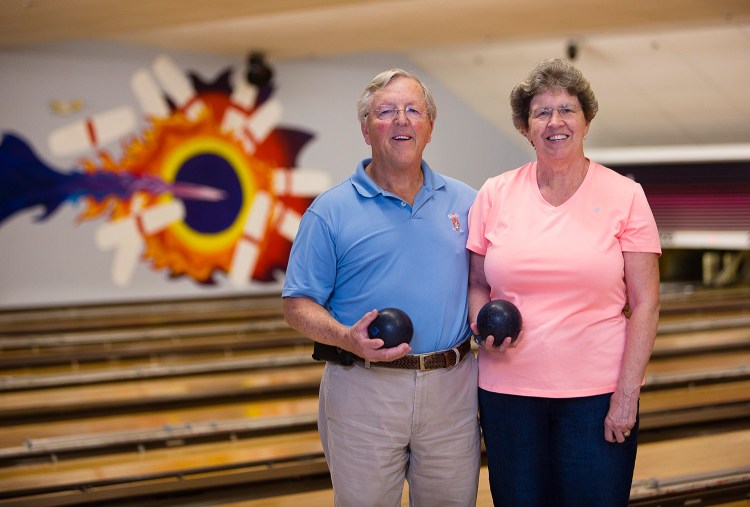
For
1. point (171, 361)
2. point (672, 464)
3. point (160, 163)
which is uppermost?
point (160, 163)

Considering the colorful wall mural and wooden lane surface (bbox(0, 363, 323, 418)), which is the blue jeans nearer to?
wooden lane surface (bbox(0, 363, 323, 418))

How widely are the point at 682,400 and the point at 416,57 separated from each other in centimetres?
528

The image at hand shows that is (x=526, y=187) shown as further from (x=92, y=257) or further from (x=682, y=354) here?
(x=92, y=257)

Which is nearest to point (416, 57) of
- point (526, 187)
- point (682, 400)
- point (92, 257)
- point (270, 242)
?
point (270, 242)

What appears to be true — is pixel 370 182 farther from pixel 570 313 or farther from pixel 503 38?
pixel 503 38

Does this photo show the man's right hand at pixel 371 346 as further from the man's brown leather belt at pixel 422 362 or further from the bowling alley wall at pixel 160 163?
the bowling alley wall at pixel 160 163

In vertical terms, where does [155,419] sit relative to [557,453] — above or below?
below

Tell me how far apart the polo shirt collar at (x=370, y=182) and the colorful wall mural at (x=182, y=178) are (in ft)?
20.1

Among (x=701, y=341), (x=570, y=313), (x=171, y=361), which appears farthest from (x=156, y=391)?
(x=701, y=341)

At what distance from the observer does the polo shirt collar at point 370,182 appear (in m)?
1.81

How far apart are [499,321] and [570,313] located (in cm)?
16

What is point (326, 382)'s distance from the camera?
1.87m

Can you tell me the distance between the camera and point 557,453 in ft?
5.72

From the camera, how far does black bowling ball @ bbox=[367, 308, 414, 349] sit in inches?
64.0
